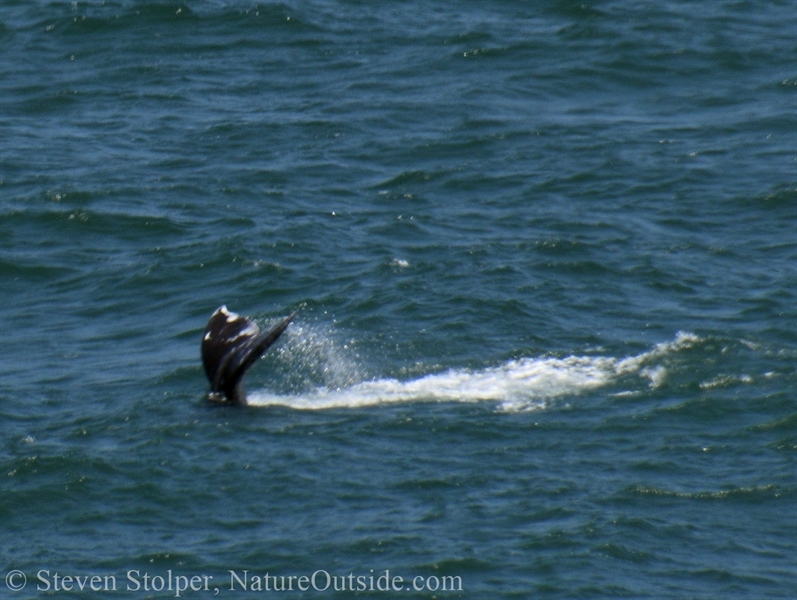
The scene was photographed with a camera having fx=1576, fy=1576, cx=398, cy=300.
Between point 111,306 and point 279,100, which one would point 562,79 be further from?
point 111,306

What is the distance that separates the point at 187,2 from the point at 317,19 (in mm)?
2093

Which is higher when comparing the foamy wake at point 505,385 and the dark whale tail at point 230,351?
the dark whale tail at point 230,351

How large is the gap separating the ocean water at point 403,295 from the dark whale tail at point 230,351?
195 mm

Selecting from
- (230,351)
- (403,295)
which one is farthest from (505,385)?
(403,295)

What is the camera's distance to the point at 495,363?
1317 cm

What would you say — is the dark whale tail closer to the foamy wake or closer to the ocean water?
the ocean water

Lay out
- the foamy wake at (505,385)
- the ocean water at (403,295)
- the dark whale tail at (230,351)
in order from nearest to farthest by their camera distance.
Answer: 1. the ocean water at (403,295)
2. the dark whale tail at (230,351)
3. the foamy wake at (505,385)

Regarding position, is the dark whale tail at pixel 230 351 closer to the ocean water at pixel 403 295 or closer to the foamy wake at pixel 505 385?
the ocean water at pixel 403 295

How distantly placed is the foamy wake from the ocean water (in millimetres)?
33

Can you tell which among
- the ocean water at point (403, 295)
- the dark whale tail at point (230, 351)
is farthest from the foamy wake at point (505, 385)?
the dark whale tail at point (230, 351)

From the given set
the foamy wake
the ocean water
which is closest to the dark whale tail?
the ocean water

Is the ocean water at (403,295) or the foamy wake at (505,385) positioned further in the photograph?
the foamy wake at (505,385)

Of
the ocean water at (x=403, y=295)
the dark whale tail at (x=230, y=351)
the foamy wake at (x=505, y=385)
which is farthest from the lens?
the foamy wake at (x=505, y=385)

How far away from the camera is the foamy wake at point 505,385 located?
12391 millimetres
